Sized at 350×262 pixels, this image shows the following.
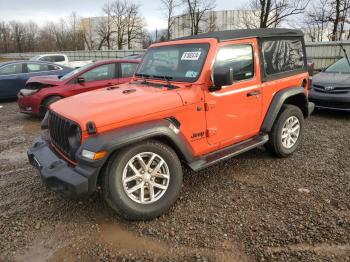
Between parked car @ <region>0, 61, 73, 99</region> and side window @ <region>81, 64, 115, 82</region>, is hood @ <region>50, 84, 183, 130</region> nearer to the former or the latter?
side window @ <region>81, 64, 115, 82</region>

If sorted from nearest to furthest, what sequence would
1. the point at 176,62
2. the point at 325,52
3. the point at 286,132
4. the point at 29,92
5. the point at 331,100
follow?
1. the point at 176,62
2. the point at 286,132
3. the point at 331,100
4. the point at 29,92
5. the point at 325,52

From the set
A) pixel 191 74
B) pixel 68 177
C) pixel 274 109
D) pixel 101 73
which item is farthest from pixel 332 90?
pixel 68 177

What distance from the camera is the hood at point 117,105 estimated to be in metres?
3.05

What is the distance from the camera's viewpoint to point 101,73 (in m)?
7.91

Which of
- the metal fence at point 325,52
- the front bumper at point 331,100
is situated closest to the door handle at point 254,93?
the front bumper at point 331,100

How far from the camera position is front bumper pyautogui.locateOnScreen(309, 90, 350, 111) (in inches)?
276

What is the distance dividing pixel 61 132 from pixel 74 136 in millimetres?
273

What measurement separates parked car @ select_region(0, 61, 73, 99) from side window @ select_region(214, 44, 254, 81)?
7.98 m

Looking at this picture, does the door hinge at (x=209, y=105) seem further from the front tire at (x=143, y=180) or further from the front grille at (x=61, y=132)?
the front grille at (x=61, y=132)

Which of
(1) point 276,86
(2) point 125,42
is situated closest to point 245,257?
(1) point 276,86

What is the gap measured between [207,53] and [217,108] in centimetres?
67

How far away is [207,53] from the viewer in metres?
3.72

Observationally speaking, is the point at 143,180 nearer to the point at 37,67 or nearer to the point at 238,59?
the point at 238,59

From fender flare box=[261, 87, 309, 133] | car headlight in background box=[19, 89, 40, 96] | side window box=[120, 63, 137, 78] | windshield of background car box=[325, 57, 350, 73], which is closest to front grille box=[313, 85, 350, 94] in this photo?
windshield of background car box=[325, 57, 350, 73]
